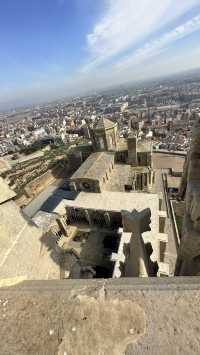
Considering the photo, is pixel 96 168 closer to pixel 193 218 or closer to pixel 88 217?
pixel 88 217

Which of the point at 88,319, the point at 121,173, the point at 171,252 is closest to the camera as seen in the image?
the point at 88,319

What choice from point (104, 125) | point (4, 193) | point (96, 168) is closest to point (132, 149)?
point (104, 125)

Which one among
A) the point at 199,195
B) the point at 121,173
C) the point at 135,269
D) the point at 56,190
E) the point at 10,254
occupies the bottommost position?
the point at 56,190

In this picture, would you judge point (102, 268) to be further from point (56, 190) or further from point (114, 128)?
point (114, 128)

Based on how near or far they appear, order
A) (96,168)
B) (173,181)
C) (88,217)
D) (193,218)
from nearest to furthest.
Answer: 1. (193,218)
2. (88,217)
3. (96,168)
4. (173,181)

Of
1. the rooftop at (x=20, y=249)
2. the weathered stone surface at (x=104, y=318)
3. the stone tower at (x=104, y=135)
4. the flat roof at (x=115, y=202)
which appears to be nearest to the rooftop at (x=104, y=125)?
the stone tower at (x=104, y=135)

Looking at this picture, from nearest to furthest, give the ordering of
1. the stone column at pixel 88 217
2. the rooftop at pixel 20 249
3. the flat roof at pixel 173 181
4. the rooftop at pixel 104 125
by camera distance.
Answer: the rooftop at pixel 20 249 → the stone column at pixel 88 217 → the rooftop at pixel 104 125 → the flat roof at pixel 173 181

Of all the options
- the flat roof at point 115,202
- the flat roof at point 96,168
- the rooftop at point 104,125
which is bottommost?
the flat roof at point 115,202

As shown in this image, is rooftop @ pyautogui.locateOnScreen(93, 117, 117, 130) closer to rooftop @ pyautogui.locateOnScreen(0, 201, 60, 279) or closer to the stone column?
the stone column

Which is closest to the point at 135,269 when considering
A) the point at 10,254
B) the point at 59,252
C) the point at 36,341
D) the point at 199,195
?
the point at 59,252

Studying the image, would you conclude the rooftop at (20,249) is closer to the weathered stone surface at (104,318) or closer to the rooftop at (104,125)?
the weathered stone surface at (104,318)

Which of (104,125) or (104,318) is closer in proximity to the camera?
(104,318)
